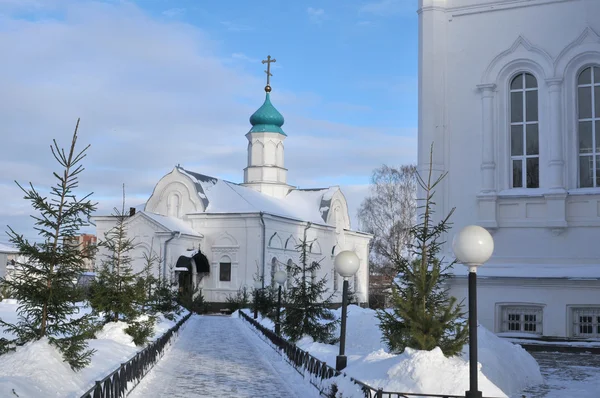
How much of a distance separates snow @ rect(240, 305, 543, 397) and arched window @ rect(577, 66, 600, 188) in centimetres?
578

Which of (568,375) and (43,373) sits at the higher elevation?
(43,373)

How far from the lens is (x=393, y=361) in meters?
10.3

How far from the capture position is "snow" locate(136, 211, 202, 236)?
134ft

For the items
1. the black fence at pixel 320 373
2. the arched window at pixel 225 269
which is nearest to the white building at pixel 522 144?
the black fence at pixel 320 373

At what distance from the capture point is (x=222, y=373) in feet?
47.2

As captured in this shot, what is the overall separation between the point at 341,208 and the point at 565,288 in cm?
3752

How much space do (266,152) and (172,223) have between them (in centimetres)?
1027

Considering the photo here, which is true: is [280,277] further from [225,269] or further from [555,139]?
[225,269]

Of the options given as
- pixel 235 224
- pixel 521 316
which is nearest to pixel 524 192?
pixel 521 316

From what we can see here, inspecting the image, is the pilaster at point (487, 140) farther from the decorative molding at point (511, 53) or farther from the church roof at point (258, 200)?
the church roof at point (258, 200)

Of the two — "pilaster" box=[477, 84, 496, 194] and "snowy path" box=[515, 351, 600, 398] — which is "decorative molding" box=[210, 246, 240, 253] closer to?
"pilaster" box=[477, 84, 496, 194]

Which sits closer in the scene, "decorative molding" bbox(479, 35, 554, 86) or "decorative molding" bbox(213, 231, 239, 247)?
"decorative molding" bbox(479, 35, 554, 86)

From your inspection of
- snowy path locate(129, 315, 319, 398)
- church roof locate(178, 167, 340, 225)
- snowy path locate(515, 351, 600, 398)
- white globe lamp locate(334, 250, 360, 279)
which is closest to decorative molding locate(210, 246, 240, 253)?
church roof locate(178, 167, 340, 225)

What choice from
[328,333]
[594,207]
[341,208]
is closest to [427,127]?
[594,207]
